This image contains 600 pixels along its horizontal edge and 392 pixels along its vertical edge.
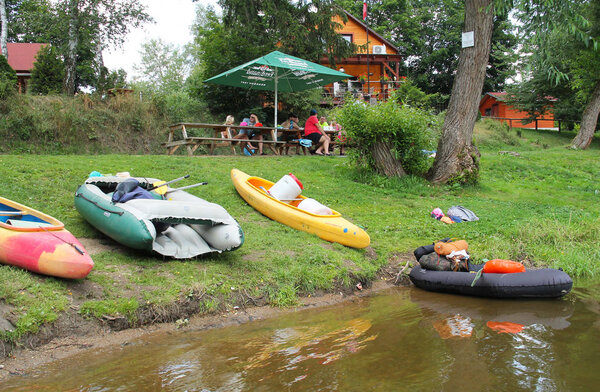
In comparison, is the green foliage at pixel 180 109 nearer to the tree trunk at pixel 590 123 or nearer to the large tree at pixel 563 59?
the large tree at pixel 563 59

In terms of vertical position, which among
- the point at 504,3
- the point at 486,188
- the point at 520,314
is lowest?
the point at 520,314

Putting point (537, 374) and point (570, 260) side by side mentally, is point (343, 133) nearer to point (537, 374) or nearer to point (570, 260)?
point (570, 260)

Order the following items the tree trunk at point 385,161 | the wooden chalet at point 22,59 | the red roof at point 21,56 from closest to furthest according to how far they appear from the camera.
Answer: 1. the tree trunk at point 385,161
2. the wooden chalet at point 22,59
3. the red roof at point 21,56

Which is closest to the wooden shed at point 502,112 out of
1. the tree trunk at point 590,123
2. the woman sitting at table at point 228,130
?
the tree trunk at point 590,123

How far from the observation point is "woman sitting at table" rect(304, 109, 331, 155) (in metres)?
14.5

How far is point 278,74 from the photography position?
15.5 m

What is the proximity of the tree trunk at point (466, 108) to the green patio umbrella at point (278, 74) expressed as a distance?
12.9 feet

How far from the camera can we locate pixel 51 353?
13.9 feet

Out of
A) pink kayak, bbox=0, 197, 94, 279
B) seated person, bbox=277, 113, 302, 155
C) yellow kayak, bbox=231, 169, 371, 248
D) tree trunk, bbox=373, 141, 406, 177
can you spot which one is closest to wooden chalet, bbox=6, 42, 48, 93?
seated person, bbox=277, 113, 302, 155

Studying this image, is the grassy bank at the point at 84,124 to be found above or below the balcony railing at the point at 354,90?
below

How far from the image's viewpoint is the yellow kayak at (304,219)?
24.5 ft

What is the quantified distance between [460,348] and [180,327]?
2.87 metres

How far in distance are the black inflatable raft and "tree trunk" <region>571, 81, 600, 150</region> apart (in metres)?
19.6

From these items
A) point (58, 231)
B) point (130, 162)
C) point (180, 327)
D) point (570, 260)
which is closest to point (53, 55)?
point (130, 162)
